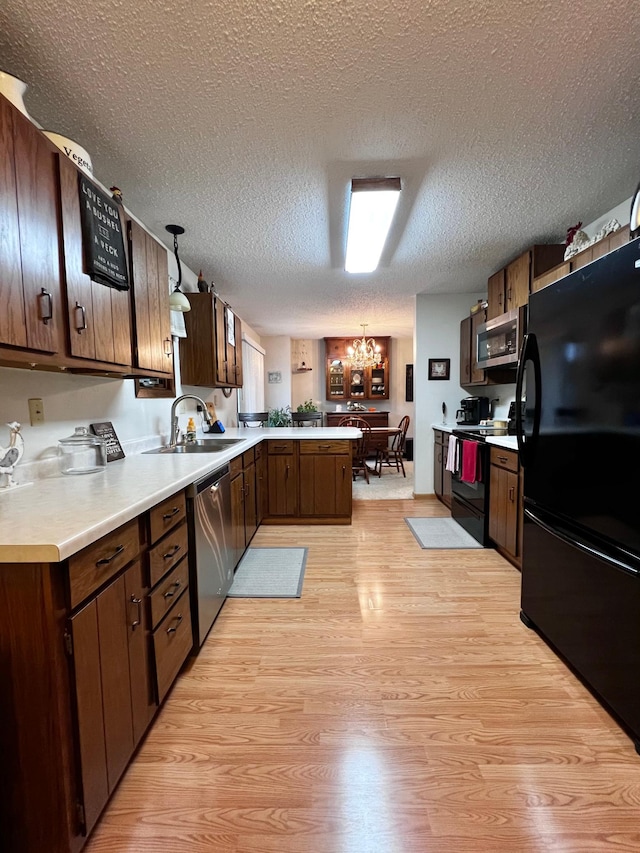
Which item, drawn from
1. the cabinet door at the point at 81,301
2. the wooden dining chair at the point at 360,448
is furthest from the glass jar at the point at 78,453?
the wooden dining chair at the point at 360,448

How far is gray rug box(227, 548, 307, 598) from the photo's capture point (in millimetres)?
2328

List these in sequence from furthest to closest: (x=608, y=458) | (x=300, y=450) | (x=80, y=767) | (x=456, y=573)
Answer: (x=300, y=450) → (x=456, y=573) → (x=608, y=458) → (x=80, y=767)

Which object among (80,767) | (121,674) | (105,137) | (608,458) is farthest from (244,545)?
(105,137)

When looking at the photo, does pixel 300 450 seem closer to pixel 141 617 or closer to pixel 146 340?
pixel 146 340

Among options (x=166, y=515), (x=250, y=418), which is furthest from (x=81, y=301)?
(x=250, y=418)

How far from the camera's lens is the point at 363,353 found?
6.14 m

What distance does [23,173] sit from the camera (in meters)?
1.11

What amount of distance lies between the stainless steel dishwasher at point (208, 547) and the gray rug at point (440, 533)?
1719 mm

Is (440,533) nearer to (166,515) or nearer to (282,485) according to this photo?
(282,485)

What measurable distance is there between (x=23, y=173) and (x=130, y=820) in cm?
200

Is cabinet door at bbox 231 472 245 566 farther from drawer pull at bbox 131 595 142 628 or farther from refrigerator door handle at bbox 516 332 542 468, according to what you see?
refrigerator door handle at bbox 516 332 542 468

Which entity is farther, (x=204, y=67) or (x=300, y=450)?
(x=300, y=450)

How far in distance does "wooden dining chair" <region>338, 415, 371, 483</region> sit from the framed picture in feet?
5.14

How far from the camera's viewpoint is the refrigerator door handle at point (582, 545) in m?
1.27
